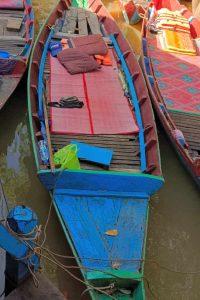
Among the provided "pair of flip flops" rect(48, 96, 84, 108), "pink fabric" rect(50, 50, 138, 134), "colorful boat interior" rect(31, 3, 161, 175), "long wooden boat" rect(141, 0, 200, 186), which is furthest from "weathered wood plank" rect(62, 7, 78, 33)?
"pair of flip flops" rect(48, 96, 84, 108)

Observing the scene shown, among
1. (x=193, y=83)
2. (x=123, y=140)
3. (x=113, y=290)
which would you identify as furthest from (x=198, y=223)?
(x=193, y=83)

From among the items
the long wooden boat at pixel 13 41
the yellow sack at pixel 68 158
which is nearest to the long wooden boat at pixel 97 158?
the yellow sack at pixel 68 158

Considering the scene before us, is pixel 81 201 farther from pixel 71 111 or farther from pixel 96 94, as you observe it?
pixel 96 94

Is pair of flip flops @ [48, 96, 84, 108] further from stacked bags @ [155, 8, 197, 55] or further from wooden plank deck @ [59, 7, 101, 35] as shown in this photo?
stacked bags @ [155, 8, 197, 55]

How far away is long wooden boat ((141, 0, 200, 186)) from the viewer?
291 inches

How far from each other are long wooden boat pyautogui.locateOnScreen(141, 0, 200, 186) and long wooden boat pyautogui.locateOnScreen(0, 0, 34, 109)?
2881 mm

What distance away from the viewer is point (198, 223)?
6902mm

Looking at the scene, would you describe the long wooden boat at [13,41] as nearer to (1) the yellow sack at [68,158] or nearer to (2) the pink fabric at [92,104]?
(2) the pink fabric at [92,104]

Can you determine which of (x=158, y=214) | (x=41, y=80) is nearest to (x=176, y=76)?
(x=41, y=80)

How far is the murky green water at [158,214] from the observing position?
5.89 metres

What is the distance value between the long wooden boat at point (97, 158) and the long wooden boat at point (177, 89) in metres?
0.45

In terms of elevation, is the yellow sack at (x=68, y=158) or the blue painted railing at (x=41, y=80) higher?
the blue painted railing at (x=41, y=80)

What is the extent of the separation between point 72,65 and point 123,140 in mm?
2624

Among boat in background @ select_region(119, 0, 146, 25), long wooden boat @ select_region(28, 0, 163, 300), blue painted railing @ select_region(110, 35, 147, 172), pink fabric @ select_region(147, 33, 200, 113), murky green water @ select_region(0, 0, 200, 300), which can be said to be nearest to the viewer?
long wooden boat @ select_region(28, 0, 163, 300)
